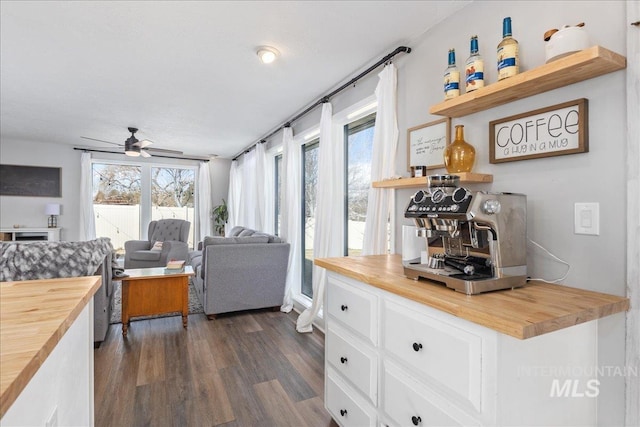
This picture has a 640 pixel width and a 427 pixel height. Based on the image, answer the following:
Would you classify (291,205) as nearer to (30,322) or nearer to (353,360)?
(353,360)

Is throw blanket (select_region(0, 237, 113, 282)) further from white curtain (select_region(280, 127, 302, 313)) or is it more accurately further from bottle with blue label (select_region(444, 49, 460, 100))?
bottle with blue label (select_region(444, 49, 460, 100))

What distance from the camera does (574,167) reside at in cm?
133

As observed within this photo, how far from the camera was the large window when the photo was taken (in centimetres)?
646

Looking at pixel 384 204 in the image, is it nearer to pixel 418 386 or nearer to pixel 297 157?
pixel 418 386

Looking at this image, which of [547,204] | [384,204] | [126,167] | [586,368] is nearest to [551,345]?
[586,368]

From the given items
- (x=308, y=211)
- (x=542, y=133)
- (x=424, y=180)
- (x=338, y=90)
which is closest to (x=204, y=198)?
(x=308, y=211)

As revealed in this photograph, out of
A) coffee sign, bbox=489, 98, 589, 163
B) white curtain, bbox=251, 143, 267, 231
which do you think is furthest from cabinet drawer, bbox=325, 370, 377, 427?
white curtain, bbox=251, 143, 267, 231

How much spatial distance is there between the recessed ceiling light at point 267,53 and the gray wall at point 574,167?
128 centimetres

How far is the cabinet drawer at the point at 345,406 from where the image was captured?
148 centimetres

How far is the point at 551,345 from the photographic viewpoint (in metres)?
1.04

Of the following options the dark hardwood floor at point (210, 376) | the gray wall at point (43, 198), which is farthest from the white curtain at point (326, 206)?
the gray wall at point (43, 198)

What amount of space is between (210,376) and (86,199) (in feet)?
17.7

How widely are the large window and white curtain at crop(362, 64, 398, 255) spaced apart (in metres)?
5.79

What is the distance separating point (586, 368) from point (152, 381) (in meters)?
2.51
